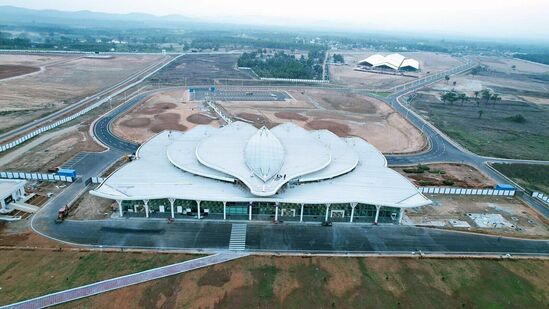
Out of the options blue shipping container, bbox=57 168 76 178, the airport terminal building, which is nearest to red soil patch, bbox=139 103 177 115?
blue shipping container, bbox=57 168 76 178

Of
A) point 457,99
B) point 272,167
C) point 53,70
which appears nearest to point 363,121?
point 457,99

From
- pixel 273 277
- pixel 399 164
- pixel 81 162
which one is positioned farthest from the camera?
pixel 399 164

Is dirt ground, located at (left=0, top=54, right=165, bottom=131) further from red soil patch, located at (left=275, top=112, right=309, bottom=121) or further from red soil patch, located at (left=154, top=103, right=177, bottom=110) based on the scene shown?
red soil patch, located at (left=275, top=112, right=309, bottom=121)

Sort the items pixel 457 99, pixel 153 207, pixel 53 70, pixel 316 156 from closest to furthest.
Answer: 1. pixel 153 207
2. pixel 316 156
3. pixel 457 99
4. pixel 53 70

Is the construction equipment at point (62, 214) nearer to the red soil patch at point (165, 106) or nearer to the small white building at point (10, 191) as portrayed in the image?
the small white building at point (10, 191)

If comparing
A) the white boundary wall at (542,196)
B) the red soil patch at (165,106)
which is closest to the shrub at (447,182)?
the white boundary wall at (542,196)

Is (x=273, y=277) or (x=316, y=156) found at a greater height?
(x=316, y=156)

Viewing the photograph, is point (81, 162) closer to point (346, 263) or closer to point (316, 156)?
point (316, 156)

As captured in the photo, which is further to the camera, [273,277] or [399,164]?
[399,164]

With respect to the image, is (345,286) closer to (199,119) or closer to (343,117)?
(199,119)
